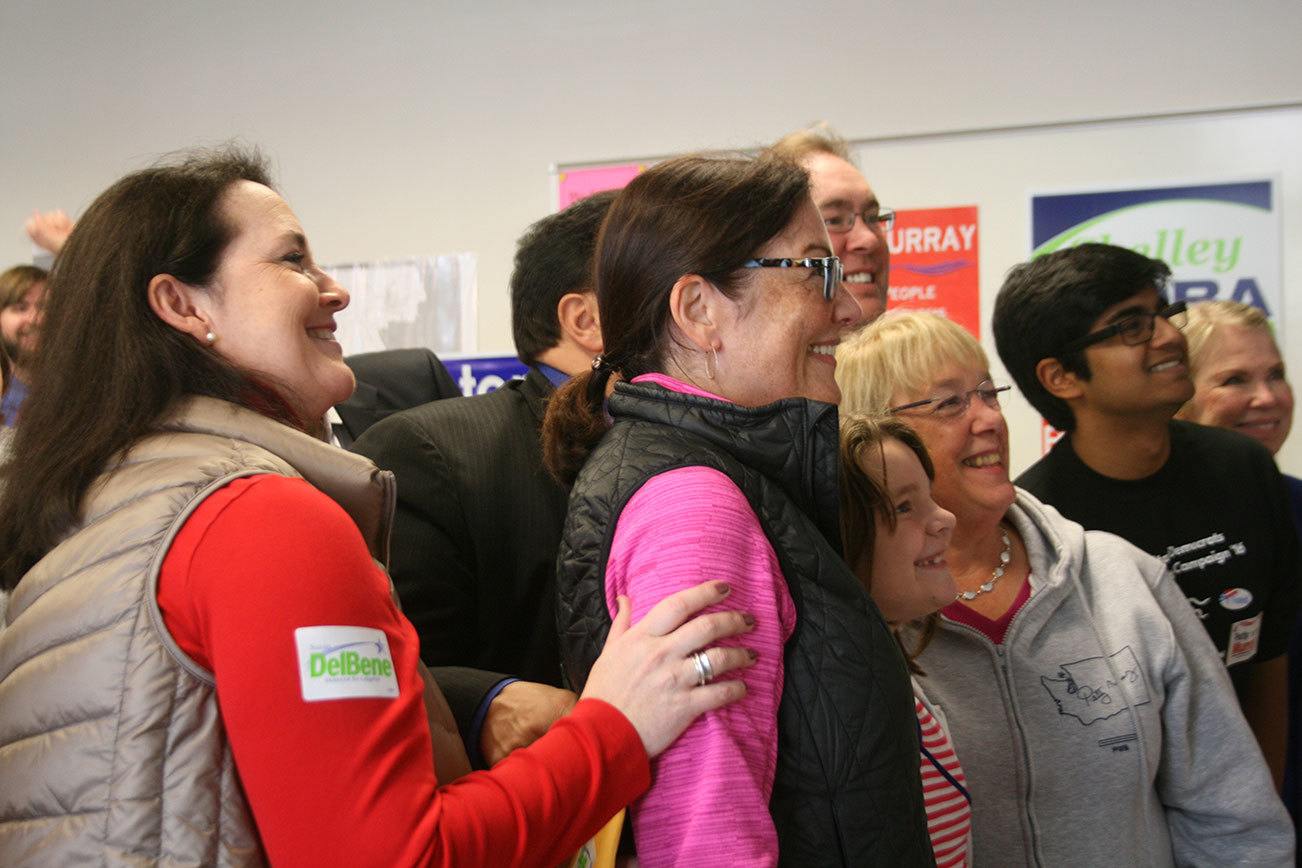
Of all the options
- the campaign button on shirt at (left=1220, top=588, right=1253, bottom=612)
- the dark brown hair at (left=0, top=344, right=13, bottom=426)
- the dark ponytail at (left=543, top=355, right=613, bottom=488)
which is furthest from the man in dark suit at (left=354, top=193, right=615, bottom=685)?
the campaign button on shirt at (left=1220, top=588, right=1253, bottom=612)

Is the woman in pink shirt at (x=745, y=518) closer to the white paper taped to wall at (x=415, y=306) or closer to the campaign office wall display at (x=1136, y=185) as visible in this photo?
the campaign office wall display at (x=1136, y=185)

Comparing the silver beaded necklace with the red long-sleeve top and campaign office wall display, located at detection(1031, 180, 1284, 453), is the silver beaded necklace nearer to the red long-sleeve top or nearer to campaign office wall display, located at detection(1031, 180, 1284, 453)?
the red long-sleeve top

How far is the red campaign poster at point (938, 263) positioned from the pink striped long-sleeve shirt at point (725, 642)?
8.74ft

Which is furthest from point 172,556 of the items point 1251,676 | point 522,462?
point 1251,676

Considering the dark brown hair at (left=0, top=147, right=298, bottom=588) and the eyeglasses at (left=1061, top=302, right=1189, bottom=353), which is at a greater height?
the dark brown hair at (left=0, top=147, right=298, bottom=588)

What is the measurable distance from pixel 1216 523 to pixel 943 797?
1.01m

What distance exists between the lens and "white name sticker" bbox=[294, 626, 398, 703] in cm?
95

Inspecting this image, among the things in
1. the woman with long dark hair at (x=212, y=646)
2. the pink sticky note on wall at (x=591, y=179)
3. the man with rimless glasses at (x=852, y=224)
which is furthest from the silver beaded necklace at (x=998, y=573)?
the pink sticky note on wall at (x=591, y=179)

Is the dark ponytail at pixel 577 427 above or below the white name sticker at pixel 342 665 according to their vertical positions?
above

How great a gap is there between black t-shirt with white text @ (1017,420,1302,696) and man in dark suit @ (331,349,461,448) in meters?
1.32

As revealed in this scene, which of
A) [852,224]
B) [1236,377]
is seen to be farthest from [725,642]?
[1236,377]

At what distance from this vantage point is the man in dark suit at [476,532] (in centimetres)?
165

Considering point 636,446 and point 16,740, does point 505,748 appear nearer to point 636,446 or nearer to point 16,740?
point 636,446

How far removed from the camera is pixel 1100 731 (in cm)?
173
